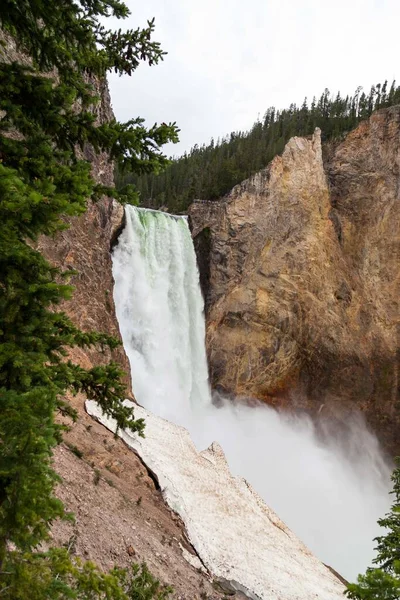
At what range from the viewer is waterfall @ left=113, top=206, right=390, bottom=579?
23.0 m

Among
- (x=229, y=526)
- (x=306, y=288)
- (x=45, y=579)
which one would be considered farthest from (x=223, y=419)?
(x=45, y=579)

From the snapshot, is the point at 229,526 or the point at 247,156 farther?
the point at 247,156

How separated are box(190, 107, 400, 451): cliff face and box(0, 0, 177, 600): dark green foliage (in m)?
26.6

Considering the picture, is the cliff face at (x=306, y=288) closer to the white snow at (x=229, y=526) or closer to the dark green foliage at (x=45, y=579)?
the white snow at (x=229, y=526)

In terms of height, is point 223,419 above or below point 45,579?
below

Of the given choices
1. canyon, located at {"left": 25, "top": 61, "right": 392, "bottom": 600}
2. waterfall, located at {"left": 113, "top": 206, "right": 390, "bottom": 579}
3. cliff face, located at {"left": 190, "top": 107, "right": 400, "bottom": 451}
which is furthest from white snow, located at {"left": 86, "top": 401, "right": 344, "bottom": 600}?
cliff face, located at {"left": 190, "top": 107, "right": 400, "bottom": 451}

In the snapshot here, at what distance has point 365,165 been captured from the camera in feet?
112

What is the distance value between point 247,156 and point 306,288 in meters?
16.9

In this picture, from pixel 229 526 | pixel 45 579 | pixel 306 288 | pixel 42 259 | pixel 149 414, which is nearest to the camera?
pixel 45 579

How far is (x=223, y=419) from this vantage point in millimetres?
27875

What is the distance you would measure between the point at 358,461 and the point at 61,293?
107 feet

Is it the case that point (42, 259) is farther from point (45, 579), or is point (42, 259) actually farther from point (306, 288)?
point (306, 288)

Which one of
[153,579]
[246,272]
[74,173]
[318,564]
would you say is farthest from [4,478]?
[246,272]

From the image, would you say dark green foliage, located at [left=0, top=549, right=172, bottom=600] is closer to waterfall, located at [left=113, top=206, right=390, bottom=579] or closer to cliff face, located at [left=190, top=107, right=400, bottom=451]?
waterfall, located at [left=113, top=206, right=390, bottom=579]
